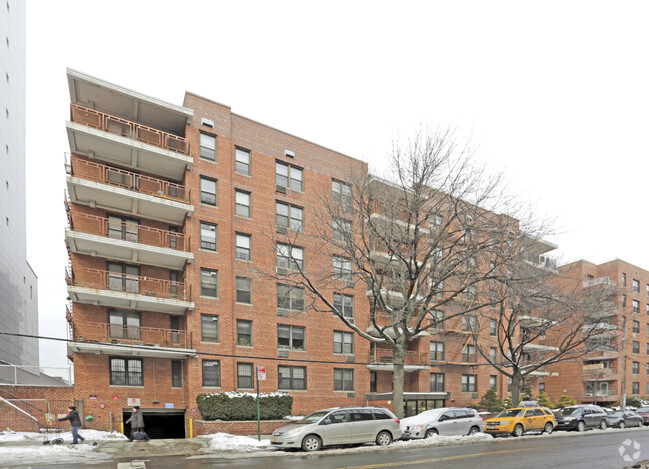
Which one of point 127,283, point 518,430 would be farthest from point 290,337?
point 518,430

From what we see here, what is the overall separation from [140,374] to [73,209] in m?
9.85

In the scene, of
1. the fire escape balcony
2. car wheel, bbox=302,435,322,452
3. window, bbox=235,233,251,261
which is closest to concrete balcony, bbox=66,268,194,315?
the fire escape balcony

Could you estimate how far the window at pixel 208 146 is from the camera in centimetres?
3007

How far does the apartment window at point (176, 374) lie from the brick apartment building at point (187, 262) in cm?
6

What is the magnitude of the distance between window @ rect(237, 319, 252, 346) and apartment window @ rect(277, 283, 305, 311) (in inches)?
95.5

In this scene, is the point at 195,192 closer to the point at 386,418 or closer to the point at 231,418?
the point at 231,418

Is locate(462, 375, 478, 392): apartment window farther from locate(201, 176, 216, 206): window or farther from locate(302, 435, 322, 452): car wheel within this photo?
locate(302, 435, 322, 452): car wheel

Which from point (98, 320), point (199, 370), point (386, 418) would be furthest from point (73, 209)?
point (386, 418)

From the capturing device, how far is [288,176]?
33406 mm

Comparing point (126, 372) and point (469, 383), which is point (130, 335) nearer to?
point (126, 372)

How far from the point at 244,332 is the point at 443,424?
13.4m

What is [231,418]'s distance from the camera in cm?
2580

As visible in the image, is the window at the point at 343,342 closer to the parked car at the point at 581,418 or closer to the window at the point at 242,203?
the window at the point at 242,203

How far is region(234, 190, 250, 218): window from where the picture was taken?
31.0m
